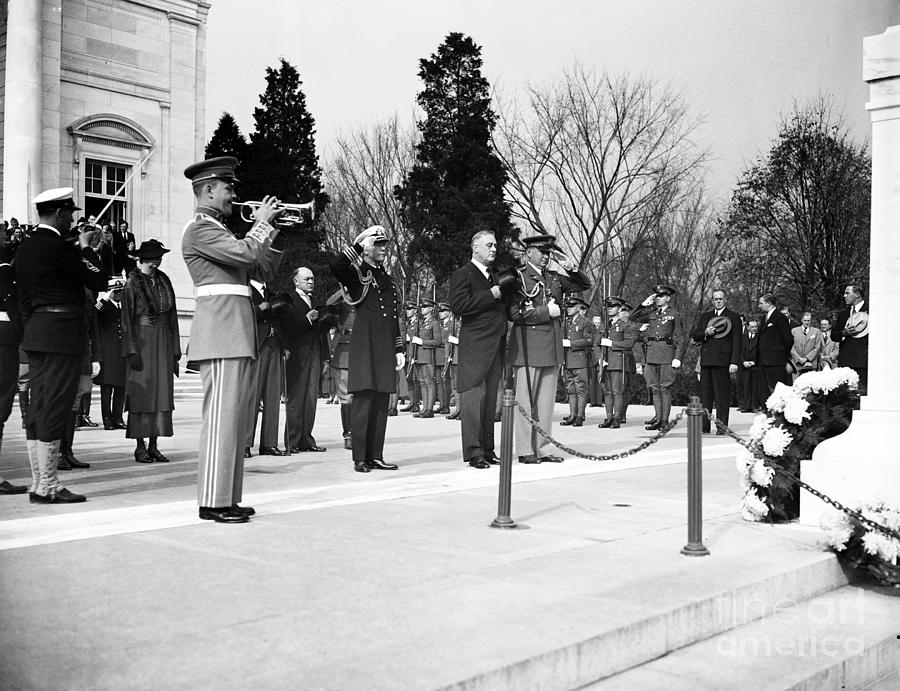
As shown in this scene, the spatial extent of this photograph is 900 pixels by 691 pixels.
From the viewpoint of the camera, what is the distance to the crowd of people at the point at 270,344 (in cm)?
624

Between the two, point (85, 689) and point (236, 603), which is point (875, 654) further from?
point (85, 689)

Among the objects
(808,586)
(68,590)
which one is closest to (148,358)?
(68,590)

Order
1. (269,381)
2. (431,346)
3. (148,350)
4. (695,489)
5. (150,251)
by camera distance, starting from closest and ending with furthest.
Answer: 1. (695,489)
2. (148,350)
3. (150,251)
4. (269,381)
5. (431,346)

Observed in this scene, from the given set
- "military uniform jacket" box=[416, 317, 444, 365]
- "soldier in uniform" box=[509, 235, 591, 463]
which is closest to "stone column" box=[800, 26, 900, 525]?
"soldier in uniform" box=[509, 235, 591, 463]

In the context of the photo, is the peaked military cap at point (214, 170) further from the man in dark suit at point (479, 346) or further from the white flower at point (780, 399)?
the white flower at point (780, 399)

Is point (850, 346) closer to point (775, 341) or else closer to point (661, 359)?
point (775, 341)

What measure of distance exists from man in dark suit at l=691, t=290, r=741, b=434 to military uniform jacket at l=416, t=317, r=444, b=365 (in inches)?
233

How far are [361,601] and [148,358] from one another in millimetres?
6131

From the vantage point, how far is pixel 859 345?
46.8 feet

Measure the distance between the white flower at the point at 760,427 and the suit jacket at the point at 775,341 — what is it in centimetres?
974

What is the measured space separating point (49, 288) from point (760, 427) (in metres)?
4.97

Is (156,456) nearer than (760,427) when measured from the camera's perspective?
No

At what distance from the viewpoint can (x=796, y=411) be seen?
22.3 ft

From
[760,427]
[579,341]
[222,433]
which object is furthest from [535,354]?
[579,341]
